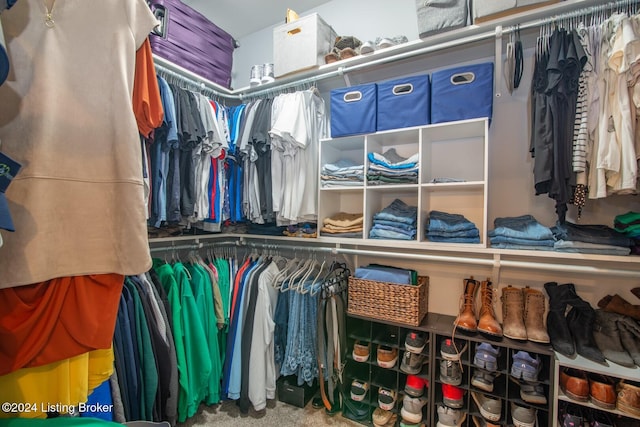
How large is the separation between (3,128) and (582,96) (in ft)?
6.86

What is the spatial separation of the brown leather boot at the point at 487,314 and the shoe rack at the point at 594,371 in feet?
0.84

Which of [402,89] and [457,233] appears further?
[402,89]

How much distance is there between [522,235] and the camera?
1447mm

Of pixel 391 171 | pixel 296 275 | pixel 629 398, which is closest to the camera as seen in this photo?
pixel 629 398

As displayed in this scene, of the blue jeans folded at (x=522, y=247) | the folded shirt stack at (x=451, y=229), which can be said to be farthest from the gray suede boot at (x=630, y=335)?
the folded shirt stack at (x=451, y=229)

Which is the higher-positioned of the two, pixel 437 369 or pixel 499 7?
pixel 499 7

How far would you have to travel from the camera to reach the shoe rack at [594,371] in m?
1.17

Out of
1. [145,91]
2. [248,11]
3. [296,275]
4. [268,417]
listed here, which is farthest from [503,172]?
[248,11]

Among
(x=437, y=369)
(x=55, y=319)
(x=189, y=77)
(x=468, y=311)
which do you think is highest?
(x=189, y=77)

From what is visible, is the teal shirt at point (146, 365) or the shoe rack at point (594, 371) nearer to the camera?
the shoe rack at point (594, 371)

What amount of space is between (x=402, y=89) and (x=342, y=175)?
624 mm

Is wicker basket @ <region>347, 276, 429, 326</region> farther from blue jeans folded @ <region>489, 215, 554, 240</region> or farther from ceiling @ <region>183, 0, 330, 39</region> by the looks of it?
ceiling @ <region>183, 0, 330, 39</region>

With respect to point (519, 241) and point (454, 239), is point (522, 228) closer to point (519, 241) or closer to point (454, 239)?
point (519, 241)

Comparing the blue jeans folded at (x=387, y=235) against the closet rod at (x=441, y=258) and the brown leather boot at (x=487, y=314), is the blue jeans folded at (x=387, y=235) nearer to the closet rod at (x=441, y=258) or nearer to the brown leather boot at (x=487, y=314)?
the closet rod at (x=441, y=258)
